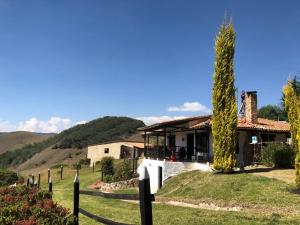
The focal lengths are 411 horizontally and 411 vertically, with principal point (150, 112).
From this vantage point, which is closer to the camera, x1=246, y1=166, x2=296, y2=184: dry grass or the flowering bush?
the flowering bush

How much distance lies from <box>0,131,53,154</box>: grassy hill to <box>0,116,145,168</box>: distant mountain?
25166 mm

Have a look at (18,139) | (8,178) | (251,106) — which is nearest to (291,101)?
(251,106)

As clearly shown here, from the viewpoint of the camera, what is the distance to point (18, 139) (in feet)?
553

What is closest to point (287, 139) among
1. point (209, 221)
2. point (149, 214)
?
point (209, 221)

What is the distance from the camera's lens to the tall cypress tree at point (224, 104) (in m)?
24.7

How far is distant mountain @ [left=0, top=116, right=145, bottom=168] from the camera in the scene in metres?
104

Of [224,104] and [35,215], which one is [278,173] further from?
[35,215]

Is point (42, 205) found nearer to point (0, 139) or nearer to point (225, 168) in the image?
point (225, 168)

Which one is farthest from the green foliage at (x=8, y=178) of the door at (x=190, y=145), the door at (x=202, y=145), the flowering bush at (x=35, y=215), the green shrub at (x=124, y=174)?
the flowering bush at (x=35, y=215)

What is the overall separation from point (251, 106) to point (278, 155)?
639 cm

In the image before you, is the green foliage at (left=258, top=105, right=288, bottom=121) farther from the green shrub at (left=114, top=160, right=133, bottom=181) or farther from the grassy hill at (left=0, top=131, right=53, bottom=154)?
the grassy hill at (left=0, top=131, right=53, bottom=154)

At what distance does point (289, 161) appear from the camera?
26094 millimetres

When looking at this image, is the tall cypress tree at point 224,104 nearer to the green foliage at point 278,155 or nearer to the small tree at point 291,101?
the small tree at point 291,101

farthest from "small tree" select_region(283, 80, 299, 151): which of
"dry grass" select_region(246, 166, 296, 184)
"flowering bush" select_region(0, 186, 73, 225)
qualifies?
"flowering bush" select_region(0, 186, 73, 225)
